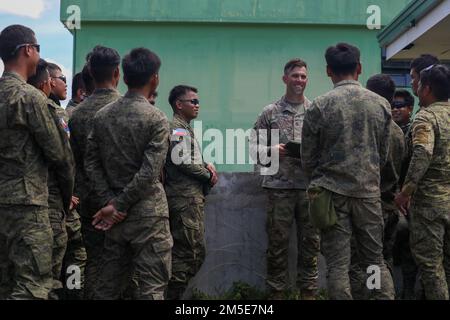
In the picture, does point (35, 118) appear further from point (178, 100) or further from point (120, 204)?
point (178, 100)

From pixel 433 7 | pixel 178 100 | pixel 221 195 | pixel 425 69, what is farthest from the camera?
pixel 433 7

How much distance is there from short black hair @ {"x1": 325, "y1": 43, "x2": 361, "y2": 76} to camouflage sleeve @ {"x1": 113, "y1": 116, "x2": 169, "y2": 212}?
54.7 inches

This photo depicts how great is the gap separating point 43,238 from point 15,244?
17 cm

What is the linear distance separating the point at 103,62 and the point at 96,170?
886mm

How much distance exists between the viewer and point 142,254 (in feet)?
13.9

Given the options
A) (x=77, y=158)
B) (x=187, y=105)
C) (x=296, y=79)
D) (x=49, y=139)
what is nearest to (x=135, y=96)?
(x=49, y=139)

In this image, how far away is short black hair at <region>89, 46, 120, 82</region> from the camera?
475 centimetres

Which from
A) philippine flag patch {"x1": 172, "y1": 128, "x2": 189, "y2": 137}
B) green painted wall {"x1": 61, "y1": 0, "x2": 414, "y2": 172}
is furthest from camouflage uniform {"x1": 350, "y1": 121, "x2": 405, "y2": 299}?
green painted wall {"x1": 61, "y1": 0, "x2": 414, "y2": 172}

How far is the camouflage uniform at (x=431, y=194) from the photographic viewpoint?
488cm

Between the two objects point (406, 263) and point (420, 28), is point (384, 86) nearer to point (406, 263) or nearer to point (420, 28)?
point (406, 263)

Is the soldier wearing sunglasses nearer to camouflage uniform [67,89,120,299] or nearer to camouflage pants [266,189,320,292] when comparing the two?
camouflage uniform [67,89,120,299]

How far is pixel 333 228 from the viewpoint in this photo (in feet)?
14.7

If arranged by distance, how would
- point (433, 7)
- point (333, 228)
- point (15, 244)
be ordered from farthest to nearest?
point (433, 7)
point (333, 228)
point (15, 244)

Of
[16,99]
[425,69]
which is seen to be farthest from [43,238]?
Answer: [425,69]
